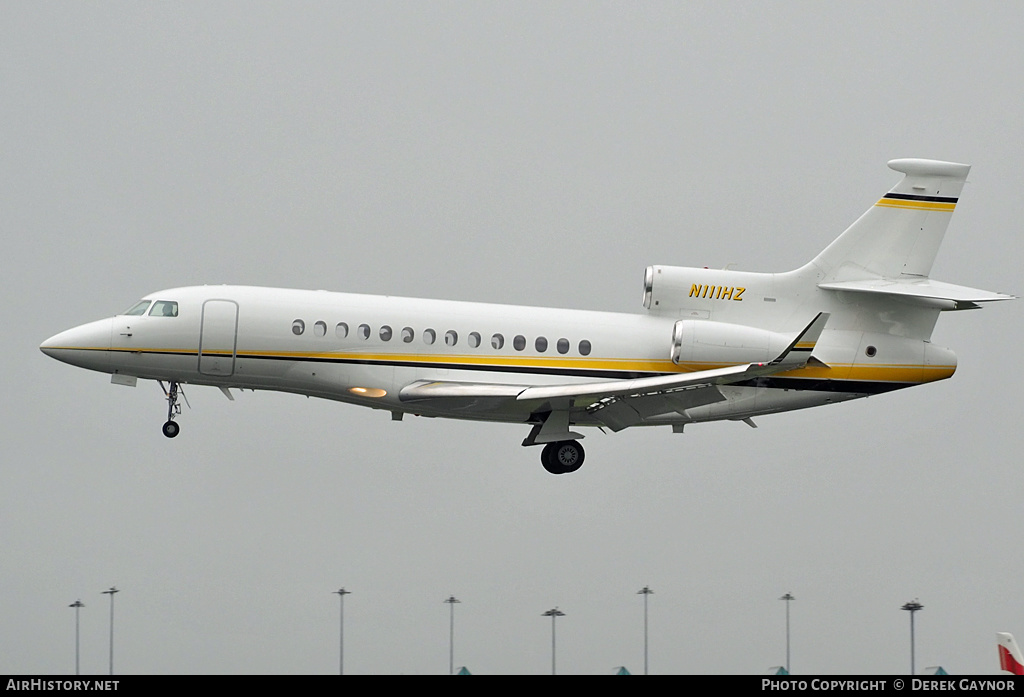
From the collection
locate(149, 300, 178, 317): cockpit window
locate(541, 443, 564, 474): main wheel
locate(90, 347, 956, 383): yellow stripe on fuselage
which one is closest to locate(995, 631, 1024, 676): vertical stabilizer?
locate(90, 347, 956, 383): yellow stripe on fuselage

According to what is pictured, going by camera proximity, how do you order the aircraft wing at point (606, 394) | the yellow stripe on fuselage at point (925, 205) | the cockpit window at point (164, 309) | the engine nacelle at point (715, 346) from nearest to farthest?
1. the aircraft wing at point (606, 394)
2. the cockpit window at point (164, 309)
3. the engine nacelle at point (715, 346)
4. the yellow stripe on fuselage at point (925, 205)

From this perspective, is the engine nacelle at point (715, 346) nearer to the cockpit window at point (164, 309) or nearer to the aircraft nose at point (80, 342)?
the cockpit window at point (164, 309)

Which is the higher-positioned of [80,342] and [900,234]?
[900,234]

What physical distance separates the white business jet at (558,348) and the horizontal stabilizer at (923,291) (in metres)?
0.04

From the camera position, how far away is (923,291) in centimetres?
3609

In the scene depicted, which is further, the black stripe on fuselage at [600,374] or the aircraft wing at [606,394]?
the black stripe on fuselage at [600,374]

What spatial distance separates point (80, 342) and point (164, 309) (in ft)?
6.49

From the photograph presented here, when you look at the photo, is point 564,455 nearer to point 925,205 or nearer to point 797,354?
point 797,354

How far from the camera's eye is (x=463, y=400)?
112 feet

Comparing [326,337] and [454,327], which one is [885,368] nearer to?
[454,327]

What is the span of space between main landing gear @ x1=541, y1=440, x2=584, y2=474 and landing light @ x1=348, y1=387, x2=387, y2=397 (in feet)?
13.6

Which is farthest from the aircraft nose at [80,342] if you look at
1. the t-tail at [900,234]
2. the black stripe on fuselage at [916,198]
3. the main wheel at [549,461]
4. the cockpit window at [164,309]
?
the black stripe on fuselage at [916,198]

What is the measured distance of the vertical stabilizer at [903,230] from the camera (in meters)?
37.4

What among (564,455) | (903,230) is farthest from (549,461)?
(903,230)
